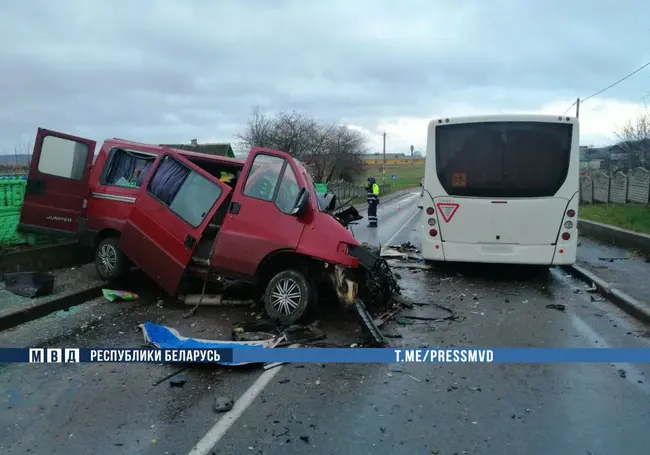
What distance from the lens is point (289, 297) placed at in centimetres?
654

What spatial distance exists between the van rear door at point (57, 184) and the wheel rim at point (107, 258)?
0.67 metres

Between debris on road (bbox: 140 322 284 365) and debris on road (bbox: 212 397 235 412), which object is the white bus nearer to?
Result: debris on road (bbox: 140 322 284 365)

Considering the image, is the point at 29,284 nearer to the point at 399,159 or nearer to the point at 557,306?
the point at 557,306

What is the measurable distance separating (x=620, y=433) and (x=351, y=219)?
4558mm

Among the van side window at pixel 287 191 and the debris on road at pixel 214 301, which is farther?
the debris on road at pixel 214 301

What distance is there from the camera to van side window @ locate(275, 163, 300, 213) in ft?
22.1

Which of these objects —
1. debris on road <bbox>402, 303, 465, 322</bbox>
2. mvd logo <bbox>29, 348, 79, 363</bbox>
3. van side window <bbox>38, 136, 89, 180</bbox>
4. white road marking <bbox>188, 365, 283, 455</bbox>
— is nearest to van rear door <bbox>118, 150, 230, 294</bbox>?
van side window <bbox>38, 136, 89, 180</bbox>

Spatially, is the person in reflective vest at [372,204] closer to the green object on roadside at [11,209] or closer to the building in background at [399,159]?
the green object on roadside at [11,209]

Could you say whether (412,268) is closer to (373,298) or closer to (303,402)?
(373,298)

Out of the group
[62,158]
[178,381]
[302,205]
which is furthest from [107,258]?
[178,381]

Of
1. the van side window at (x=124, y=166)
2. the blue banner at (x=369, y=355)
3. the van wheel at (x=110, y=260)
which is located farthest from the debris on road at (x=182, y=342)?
the van side window at (x=124, y=166)

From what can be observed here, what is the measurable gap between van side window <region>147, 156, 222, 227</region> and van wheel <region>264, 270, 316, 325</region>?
1.44m

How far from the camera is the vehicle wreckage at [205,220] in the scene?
6.54m

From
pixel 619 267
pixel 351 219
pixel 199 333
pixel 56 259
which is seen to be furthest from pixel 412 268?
pixel 56 259
